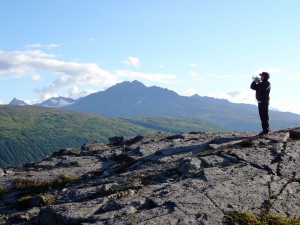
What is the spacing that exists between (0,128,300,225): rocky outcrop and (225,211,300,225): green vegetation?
1.33 ft

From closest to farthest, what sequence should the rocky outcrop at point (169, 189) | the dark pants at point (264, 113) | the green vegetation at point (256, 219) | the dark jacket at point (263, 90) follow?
1. the green vegetation at point (256, 219)
2. the rocky outcrop at point (169, 189)
3. the dark jacket at point (263, 90)
4. the dark pants at point (264, 113)

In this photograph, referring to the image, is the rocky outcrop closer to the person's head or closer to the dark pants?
the dark pants

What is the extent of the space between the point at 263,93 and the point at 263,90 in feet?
0.85

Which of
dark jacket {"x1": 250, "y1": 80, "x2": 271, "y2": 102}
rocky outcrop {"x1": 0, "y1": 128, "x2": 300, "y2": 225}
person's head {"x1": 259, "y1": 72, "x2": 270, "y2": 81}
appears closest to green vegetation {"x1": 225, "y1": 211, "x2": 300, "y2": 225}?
rocky outcrop {"x1": 0, "y1": 128, "x2": 300, "y2": 225}

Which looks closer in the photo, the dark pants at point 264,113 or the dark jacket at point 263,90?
the dark jacket at point 263,90

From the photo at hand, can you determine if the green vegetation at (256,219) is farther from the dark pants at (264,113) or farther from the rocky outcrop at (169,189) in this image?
the dark pants at (264,113)

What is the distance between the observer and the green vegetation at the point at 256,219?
1402cm

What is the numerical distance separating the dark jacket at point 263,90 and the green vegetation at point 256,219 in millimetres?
16814

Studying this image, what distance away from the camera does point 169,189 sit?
17266 millimetres

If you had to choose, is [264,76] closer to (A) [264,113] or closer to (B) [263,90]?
(B) [263,90]

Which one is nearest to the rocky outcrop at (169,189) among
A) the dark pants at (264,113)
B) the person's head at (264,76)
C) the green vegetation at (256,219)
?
the green vegetation at (256,219)

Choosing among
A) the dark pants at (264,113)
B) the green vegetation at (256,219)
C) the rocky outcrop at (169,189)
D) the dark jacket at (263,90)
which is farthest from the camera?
the dark pants at (264,113)

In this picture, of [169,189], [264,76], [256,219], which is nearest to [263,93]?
[264,76]

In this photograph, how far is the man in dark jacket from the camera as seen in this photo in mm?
29750
